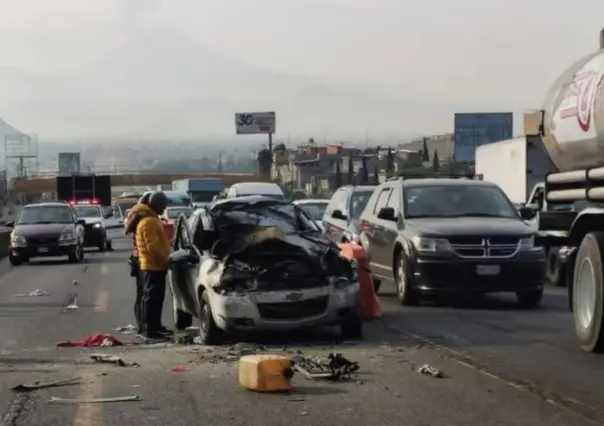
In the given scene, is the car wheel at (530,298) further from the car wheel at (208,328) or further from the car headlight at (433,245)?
the car wheel at (208,328)

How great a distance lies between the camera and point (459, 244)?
16.7m

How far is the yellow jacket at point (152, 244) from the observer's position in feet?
46.8

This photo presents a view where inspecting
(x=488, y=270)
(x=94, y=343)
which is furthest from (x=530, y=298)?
(x=94, y=343)

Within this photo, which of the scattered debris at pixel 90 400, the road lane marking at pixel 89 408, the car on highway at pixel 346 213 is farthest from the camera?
the car on highway at pixel 346 213

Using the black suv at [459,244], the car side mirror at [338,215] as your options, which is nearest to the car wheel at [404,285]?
the black suv at [459,244]

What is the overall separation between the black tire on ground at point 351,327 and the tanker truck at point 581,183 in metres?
2.26

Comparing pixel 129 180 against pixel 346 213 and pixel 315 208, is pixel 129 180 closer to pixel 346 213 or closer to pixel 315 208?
pixel 315 208

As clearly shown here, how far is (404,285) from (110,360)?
21.4ft

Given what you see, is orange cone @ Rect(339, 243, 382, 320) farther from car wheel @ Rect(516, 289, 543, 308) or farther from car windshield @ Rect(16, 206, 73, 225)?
car windshield @ Rect(16, 206, 73, 225)

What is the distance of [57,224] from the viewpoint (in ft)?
111

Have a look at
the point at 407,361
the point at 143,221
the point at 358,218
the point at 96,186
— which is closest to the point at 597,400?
the point at 407,361

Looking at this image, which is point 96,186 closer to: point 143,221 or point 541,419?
point 143,221

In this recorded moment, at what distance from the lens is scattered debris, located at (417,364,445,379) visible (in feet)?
34.2

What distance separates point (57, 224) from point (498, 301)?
731 inches
